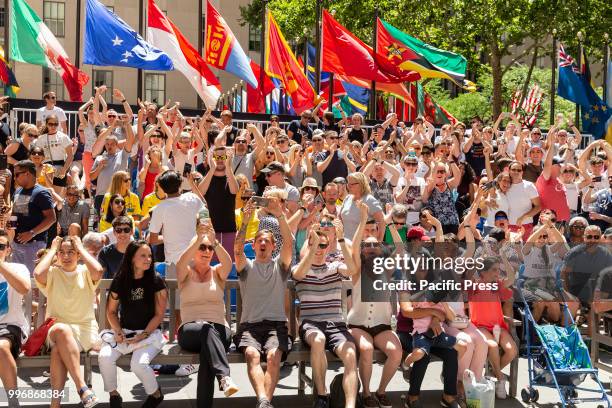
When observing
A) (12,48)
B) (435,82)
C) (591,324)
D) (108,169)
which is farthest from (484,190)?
(435,82)

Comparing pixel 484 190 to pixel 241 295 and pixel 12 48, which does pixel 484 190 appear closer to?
pixel 241 295

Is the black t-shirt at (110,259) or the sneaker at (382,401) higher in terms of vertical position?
the black t-shirt at (110,259)

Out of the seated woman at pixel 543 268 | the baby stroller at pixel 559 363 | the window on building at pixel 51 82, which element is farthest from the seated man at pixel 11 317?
the window on building at pixel 51 82

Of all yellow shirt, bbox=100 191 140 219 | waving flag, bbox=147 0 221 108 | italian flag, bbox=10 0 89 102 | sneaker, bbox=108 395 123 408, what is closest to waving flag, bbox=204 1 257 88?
waving flag, bbox=147 0 221 108

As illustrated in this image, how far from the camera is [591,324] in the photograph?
10.8m

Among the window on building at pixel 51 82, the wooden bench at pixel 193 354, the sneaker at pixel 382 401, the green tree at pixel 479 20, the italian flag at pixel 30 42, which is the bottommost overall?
the sneaker at pixel 382 401

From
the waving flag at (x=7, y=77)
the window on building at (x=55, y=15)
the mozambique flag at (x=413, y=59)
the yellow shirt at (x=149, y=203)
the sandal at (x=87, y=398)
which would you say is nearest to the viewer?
the sandal at (x=87, y=398)

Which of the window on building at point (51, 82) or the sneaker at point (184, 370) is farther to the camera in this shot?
the window on building at point (51, 82)

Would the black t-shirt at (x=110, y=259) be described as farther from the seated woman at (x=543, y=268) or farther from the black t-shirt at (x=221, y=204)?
the seated woman at (x=543, y=268)

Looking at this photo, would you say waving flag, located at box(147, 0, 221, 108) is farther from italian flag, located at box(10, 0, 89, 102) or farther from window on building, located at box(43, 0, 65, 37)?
window on building, located at box(43, 0, 65, 37)

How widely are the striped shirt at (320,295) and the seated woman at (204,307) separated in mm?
741

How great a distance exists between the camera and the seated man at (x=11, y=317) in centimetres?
885

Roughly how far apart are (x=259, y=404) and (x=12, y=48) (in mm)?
11567

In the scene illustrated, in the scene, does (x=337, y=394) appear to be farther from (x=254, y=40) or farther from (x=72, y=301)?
(x=254, y=40)
